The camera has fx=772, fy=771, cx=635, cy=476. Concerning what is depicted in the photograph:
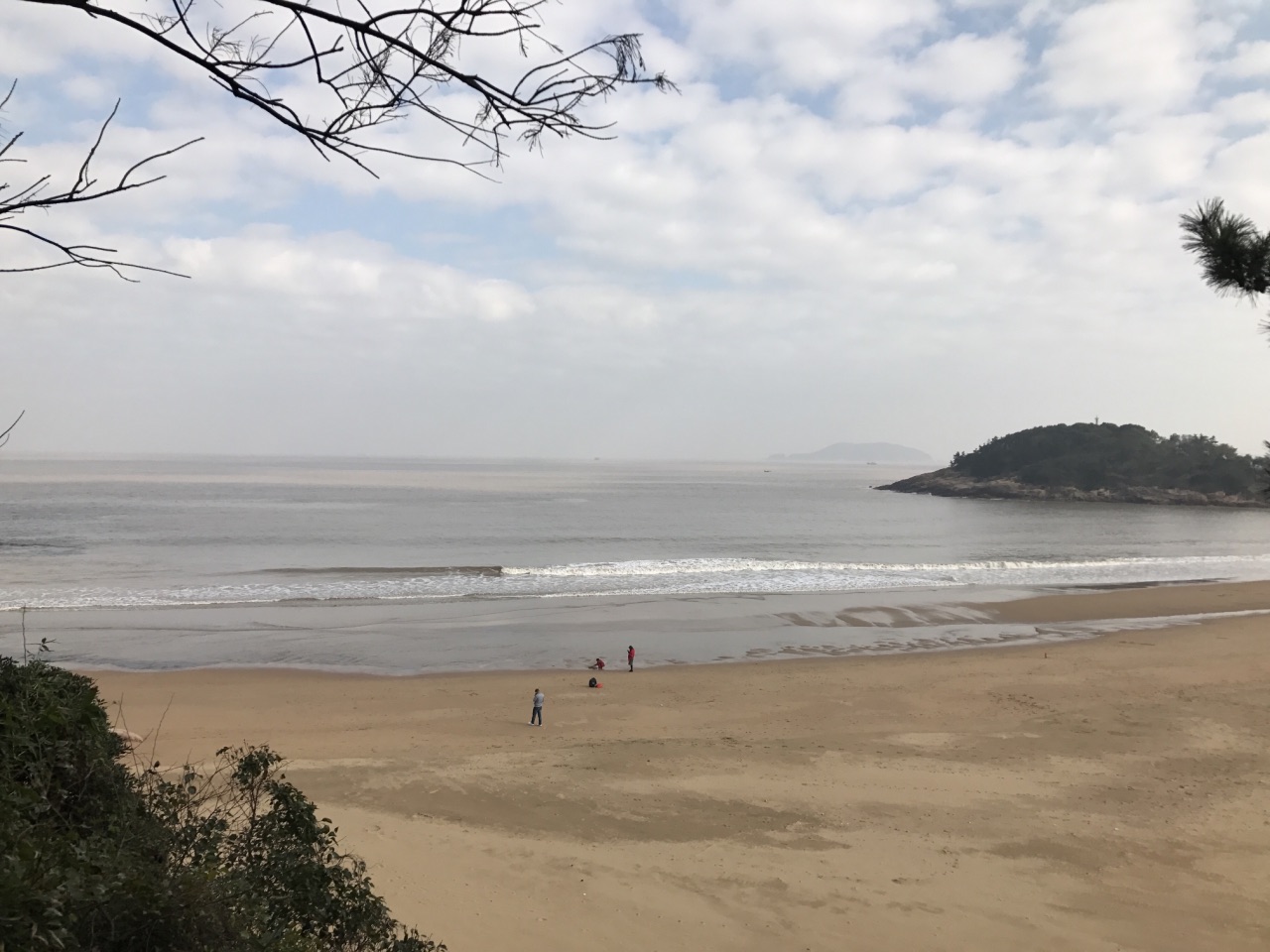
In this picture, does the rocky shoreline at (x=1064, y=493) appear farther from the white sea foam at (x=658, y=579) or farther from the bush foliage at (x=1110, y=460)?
the white sea foam at (x=658, y=579)

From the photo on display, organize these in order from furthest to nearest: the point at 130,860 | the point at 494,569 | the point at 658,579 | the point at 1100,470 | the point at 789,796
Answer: the point at 1100,470
the point at 494,569
the point at 658,579
the point at 789,796
the point at 130,860

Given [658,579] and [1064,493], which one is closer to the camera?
[658,579]

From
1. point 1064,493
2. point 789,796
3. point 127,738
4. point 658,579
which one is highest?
point 1064,493

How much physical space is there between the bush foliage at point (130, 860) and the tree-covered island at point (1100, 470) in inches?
4163

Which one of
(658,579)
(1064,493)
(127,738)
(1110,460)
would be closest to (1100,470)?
(1110,460)

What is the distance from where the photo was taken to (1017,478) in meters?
104

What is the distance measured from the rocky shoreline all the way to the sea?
688 inches

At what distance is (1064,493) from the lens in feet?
316

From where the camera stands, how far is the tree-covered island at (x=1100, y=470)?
92938 millimetres

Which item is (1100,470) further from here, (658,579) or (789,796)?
(789,796)

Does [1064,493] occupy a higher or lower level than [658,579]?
higher

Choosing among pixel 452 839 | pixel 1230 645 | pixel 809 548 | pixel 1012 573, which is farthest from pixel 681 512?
pixel 452 839

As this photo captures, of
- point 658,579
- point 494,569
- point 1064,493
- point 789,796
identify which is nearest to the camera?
point 789,796

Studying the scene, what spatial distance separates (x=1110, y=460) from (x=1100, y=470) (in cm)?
304
